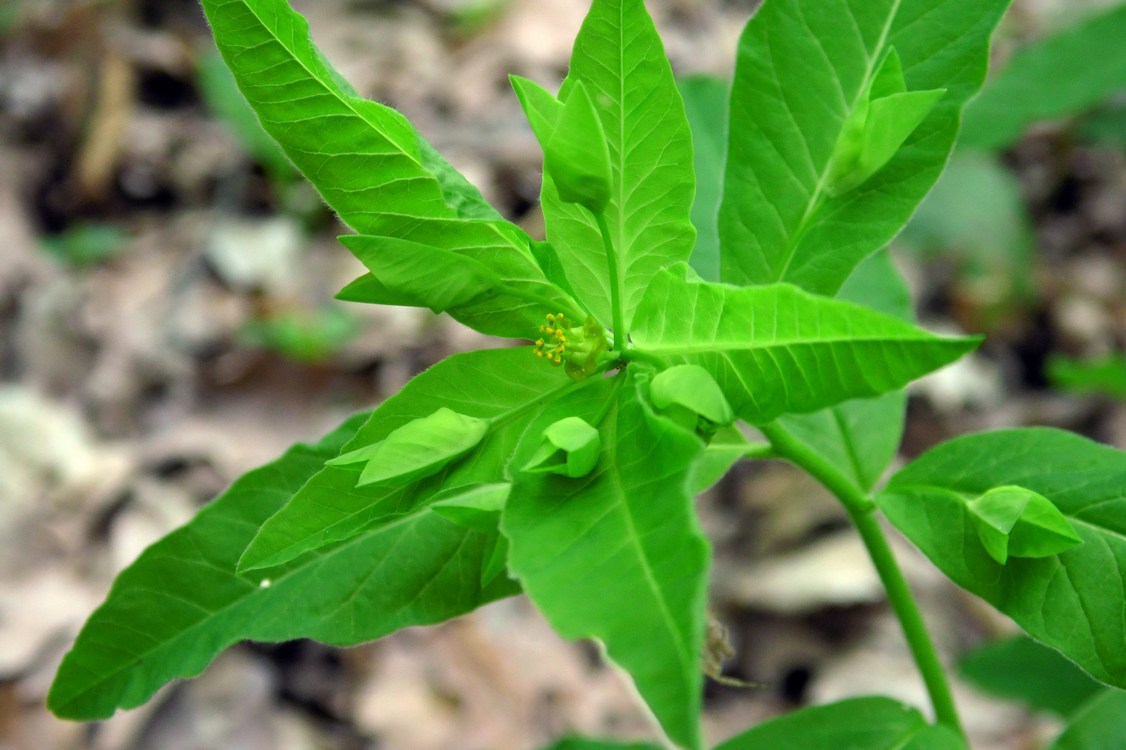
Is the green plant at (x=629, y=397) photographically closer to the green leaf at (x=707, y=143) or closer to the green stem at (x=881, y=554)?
the green stem at (x=881, y=554)

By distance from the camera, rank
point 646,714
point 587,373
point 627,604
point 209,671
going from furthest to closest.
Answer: point 646,714 < point 209,671 < point 587,373 < point 627,604

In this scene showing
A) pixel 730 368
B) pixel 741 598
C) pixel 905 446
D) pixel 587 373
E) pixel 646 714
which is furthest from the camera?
pixel 905 446

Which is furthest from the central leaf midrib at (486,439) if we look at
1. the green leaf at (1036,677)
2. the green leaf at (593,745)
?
the green leaf at (1036,677)

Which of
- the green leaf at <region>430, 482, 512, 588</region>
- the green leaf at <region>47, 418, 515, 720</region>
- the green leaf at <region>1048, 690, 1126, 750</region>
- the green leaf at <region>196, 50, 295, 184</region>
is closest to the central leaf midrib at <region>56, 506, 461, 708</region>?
the green leaf at <region>47, 418, 515, 720</region>

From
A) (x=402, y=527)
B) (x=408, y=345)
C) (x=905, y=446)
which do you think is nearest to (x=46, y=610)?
(x=408, y=345)

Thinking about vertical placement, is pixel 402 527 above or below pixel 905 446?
above

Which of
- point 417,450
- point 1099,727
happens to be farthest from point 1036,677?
point 417,450

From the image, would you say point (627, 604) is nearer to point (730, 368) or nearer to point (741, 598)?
point (730, 368)
